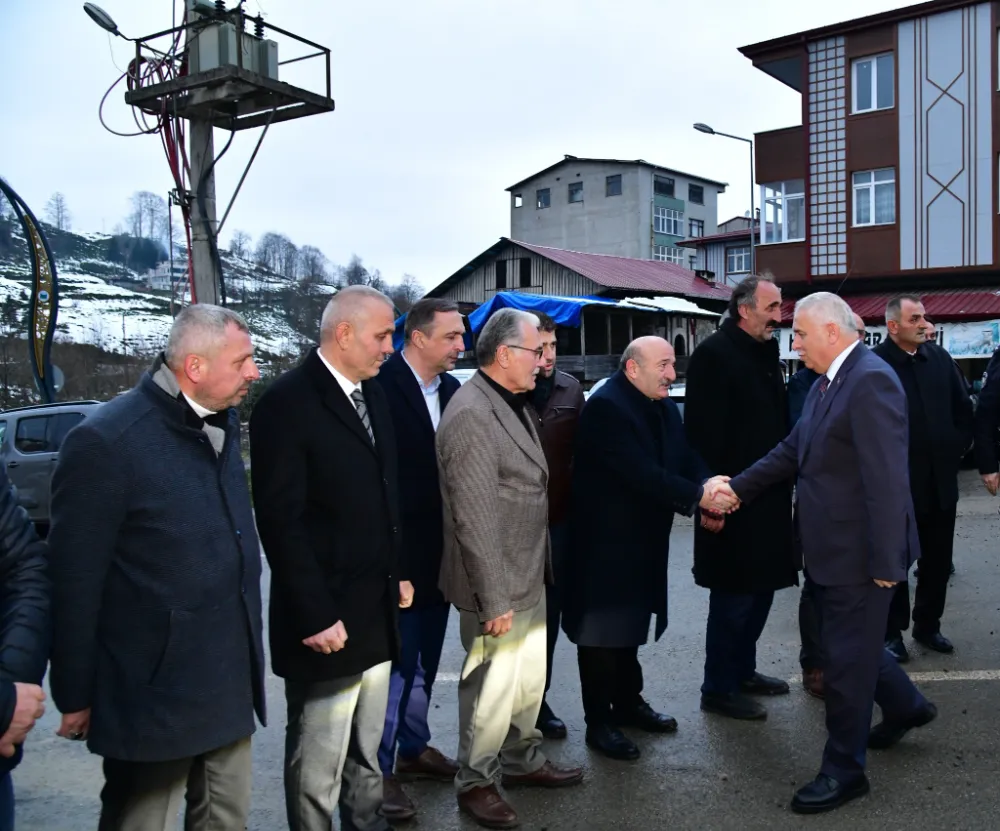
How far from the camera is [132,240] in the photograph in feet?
437

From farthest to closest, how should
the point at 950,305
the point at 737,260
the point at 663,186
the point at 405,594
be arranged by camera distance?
the point at 663,186
the point at 737,260
the point at 950,305
the point at 405,594

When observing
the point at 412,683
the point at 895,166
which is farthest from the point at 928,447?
the point at 895,166

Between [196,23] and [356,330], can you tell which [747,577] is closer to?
[356,330]

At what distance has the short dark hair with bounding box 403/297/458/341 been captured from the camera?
417 cm

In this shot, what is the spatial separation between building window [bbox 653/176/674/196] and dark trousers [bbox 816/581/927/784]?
71.0 metres

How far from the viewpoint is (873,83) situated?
25125mm

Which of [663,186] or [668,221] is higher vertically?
[663,186]

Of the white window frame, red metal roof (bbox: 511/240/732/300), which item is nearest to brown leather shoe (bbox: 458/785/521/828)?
the white window frame

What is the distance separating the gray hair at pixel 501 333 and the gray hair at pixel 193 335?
131cm

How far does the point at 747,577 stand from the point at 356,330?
2495mm

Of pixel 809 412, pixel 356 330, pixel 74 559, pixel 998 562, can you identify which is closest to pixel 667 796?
pixel 809 412

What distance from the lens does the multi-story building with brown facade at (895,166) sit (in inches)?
931

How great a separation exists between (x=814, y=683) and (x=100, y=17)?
1197cm

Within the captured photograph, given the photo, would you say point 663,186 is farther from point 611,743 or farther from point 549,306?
point 611,743
